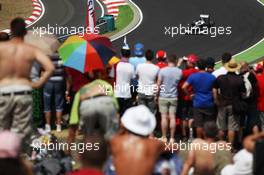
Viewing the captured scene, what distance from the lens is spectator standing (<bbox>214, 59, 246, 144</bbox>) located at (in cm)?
1310

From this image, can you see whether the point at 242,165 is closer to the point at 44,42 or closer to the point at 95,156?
the point at 95,156

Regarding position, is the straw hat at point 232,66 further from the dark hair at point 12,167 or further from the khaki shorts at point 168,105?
the dark hair at point 12,167

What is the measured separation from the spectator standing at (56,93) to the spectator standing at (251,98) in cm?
341

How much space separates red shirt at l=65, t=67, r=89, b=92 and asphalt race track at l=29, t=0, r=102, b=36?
51.6ft

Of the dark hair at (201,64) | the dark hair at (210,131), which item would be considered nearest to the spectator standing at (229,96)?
the dark hair at (201,64)

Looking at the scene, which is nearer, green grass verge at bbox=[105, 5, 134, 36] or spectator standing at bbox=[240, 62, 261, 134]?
spectator standing at bbox=[240, 62, 261, 134]

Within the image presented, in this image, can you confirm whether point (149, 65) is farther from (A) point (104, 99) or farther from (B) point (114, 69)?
(A) point (104, 99)

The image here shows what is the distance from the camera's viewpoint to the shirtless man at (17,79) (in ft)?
33.5

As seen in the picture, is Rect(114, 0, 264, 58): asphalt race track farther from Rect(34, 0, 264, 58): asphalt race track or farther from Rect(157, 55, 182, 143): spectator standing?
Rect(157, 55, 182, 143): spectator standing

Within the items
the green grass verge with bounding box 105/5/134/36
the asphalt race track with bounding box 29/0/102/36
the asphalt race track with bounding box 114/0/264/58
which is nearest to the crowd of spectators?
the asphalt race track with bounding box 114/0/264/58

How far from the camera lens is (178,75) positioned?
13.5 meters

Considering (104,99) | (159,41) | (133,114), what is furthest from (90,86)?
(159,41)

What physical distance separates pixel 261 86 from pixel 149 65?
215cm

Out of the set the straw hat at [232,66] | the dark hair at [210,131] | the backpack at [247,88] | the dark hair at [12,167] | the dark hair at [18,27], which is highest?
the dark hair at [18,27]
